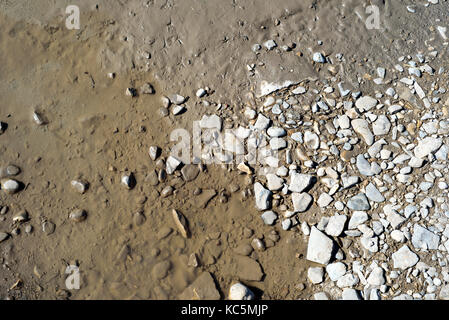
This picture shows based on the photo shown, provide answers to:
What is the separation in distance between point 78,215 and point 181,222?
81 centimetres

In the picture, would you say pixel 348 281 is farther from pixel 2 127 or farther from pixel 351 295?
pixel 2 127

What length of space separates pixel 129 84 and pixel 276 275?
2.03 meters

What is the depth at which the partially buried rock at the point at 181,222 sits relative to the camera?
306cm

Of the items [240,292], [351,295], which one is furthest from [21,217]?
[351,295]

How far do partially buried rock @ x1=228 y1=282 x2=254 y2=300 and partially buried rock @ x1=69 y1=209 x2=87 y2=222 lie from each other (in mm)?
1283

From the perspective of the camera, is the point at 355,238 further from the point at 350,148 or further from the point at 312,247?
the point at 350,148

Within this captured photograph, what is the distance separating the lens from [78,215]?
307cm

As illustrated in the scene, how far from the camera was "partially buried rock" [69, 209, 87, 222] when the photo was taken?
3064 millimetres

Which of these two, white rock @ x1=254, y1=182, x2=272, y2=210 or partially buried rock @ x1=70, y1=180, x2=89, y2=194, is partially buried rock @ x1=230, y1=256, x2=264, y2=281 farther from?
partially buried rock @ x1=70, y1=180, x2=89, y2=194

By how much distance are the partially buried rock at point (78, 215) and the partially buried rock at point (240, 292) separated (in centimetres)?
128

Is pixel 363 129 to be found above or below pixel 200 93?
below

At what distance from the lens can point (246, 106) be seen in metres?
3.38
